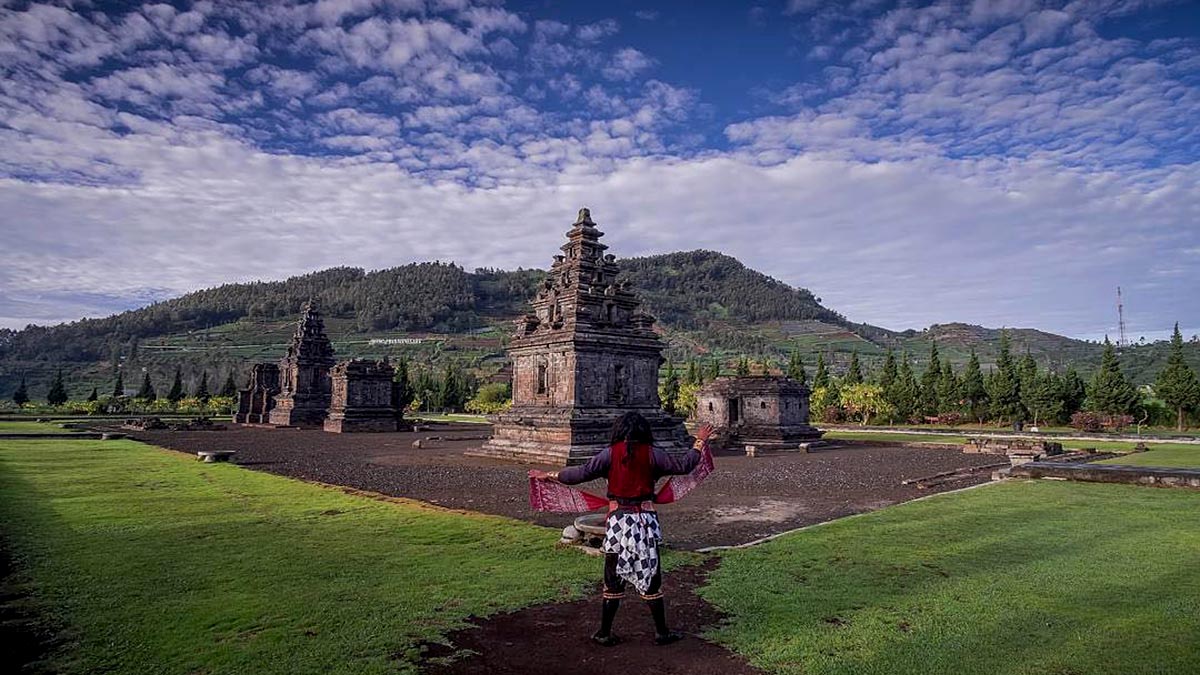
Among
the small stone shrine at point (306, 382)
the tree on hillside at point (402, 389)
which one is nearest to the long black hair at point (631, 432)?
the tree on hillside at point (402, 389)

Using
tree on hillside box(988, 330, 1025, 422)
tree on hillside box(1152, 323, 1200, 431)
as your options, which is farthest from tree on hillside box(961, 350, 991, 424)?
tree on hillside box(1152, 323, 1200, 431)

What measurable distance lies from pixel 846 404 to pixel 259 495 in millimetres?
49492

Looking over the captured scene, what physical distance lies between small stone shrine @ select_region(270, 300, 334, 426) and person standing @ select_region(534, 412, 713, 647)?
47.6m

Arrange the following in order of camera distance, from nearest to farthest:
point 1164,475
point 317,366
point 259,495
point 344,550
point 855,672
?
point 855,672
point 344,550
point 259,495
point 1164,475
point 317,366

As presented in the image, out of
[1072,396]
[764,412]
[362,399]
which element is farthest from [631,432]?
[1072,396]

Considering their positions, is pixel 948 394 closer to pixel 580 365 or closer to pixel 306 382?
pixel 580 365

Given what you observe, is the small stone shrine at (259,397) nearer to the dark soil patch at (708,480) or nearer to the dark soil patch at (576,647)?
the dark soil patch at (708,480)

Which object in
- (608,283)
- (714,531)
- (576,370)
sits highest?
(608,283)

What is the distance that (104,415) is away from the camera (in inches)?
2212

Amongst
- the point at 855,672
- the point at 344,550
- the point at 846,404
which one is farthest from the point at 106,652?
the point at 846,404

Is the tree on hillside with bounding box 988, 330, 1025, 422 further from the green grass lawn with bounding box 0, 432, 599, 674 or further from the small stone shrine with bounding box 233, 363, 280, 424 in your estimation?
the small stone shrine with bounding box 233, 363, 280, 424

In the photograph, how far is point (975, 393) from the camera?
5072 cm

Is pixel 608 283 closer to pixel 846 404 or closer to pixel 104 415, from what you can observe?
pixel 846 404

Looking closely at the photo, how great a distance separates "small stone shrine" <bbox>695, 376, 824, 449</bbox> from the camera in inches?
1293
